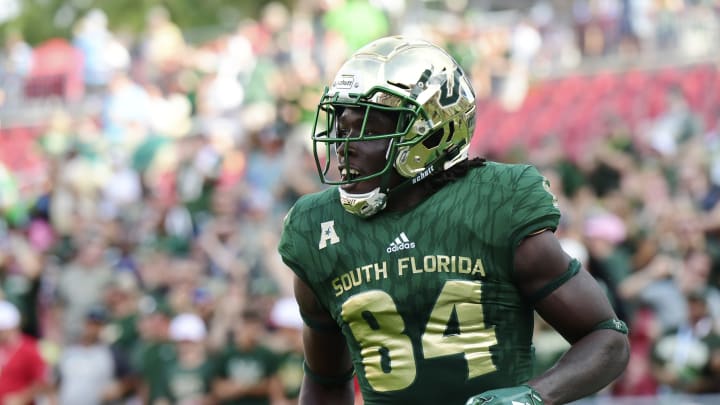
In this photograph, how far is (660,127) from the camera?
1294 cm

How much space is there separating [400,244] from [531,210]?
378 mm

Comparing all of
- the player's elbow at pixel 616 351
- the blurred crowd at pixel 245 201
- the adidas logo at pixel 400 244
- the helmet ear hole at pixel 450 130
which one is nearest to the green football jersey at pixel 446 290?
the adidas logo at pixel 400 244

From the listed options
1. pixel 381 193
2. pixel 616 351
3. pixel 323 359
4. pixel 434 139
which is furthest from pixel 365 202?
pixel 616 351

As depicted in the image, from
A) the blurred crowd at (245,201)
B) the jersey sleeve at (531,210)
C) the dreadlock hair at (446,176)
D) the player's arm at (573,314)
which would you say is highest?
the dreadlock hair at (446,176)

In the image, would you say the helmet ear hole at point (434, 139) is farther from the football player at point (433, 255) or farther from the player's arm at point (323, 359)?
the player's arm at point (323, 359)

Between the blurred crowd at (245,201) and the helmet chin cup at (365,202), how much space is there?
473cm

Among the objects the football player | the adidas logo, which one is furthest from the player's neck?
the adidas logo

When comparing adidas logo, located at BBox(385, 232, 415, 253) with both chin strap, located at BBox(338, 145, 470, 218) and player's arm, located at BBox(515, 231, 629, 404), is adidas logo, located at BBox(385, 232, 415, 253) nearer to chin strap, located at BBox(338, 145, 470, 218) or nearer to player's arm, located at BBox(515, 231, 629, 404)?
chin strap, located at BBox(338, 145, 470, 218)

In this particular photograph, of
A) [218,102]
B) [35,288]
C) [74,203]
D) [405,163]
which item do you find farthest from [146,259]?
[405,163]

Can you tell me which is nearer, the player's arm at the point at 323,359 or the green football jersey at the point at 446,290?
the green football jersey at the point at 446,290

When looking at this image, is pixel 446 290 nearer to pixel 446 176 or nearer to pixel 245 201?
pixel 446 176

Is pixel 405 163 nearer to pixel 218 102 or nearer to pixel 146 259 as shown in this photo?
pixel 146 259

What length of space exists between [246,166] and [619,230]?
417 centimetres

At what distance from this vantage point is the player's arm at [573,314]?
10.5 ft
